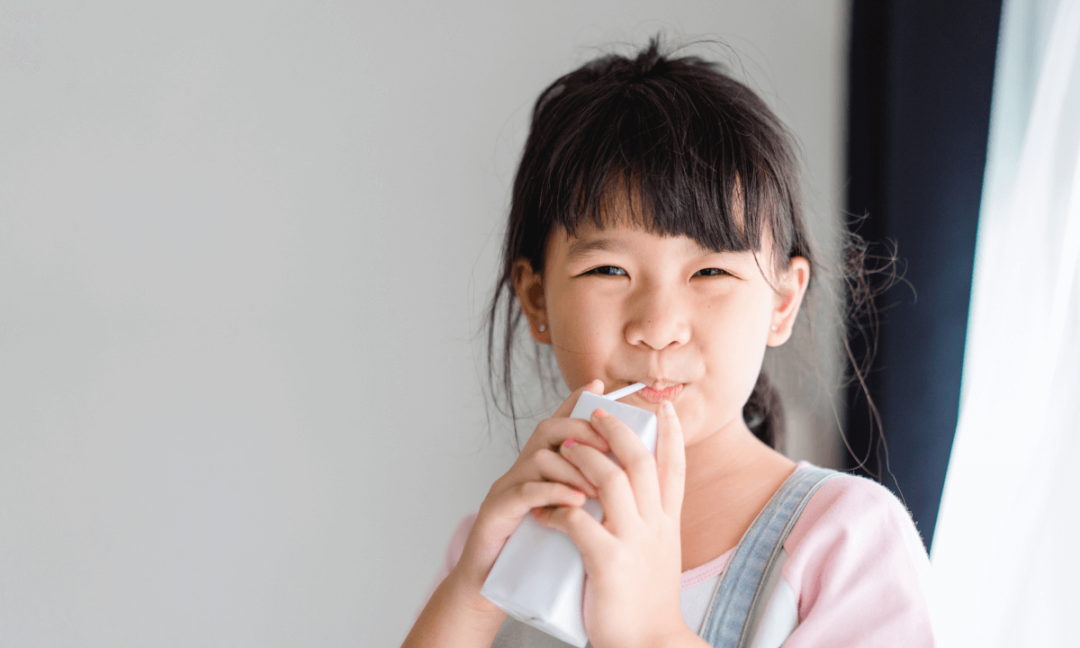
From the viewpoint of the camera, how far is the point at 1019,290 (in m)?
0.62

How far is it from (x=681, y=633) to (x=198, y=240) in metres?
0.82

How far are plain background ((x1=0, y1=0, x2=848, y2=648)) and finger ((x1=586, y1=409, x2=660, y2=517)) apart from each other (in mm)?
531

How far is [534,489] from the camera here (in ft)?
1.51

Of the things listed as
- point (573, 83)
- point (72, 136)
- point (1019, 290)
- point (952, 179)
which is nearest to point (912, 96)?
point (952, 179)

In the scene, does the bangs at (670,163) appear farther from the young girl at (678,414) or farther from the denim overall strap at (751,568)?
the denim overall strap at (751,568)

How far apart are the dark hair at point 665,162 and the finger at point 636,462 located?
168mm

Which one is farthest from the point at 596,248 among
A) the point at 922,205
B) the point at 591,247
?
the point at 922,205

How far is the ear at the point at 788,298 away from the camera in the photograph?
627 mm

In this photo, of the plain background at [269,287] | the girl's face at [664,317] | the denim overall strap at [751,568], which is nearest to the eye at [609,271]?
the girl's face at [664,317]

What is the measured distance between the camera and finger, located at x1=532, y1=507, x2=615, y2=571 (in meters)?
0.42

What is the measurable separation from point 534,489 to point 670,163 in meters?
0.26

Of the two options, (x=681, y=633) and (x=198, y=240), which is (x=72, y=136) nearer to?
(x=198, y=240)

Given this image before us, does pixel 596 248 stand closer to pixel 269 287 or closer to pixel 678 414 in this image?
pixel 678 414

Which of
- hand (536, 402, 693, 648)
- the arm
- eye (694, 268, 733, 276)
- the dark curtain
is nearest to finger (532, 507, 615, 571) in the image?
hand (536, 402, 693, 648)
